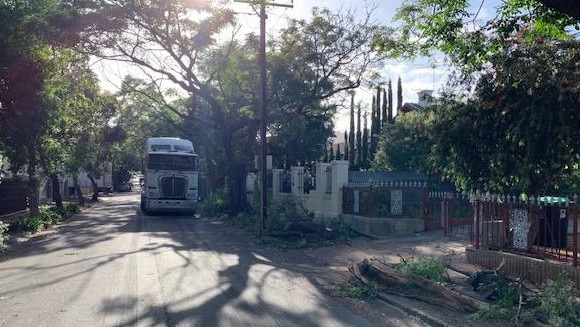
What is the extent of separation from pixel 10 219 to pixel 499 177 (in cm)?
1860

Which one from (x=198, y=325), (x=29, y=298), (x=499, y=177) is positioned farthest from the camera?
(x=499, y=177)

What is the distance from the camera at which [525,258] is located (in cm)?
970

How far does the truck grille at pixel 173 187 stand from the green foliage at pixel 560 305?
24418mm

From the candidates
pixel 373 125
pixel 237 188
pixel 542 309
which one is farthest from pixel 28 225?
pixel 373 125

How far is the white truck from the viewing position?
2941cm

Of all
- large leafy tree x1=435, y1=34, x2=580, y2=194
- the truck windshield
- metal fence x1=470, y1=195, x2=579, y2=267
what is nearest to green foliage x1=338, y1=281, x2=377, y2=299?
metal fence x1=470, y1=195, x2=579, y2=267

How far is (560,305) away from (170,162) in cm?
2505

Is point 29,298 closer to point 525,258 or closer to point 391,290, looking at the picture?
point 391,290

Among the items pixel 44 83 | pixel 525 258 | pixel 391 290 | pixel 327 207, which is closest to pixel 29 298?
pixel 391 290

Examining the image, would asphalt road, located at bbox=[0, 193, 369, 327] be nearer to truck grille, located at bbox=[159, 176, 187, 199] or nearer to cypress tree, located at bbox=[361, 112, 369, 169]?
truck grille, located at bbox=[159, 176, 187, 199]

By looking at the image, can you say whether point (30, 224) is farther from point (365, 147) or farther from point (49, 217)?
point (365, 147)

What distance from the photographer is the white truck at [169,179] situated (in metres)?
29.4

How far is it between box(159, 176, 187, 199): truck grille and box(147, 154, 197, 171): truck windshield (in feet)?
1.99

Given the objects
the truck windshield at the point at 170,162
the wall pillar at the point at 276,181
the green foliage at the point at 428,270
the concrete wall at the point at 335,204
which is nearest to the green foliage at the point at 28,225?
the truck windshield at the point at 170,162
